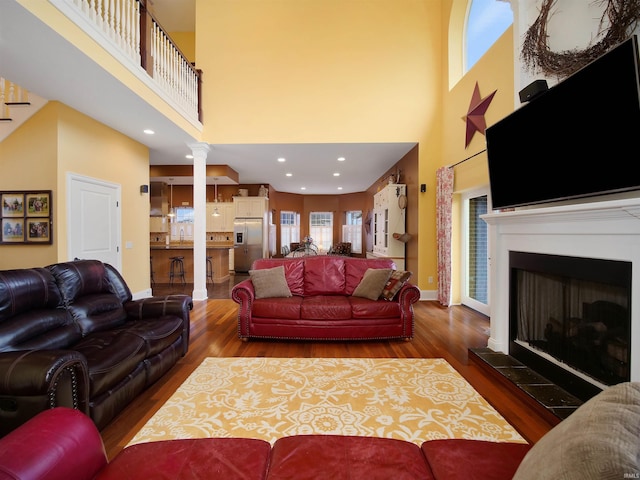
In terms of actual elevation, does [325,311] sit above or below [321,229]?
below

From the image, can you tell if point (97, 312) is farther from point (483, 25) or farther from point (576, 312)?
point (483, 25)

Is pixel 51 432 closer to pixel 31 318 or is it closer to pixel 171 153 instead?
pixel 31 318

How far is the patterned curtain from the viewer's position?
15.9ft

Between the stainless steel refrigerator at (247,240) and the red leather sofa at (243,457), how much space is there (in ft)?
26.5

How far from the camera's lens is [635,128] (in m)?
1.65

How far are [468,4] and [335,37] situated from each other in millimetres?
2309

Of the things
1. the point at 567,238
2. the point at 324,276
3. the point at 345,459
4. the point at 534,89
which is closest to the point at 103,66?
the point at 324,276

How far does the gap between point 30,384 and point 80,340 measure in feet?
3.02

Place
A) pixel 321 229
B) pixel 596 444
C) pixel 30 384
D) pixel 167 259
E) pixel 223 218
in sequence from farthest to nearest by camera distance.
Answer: pixel 321 229
pixel 223 218
pixel 167 259
pixel 30 384
pixel 596 444

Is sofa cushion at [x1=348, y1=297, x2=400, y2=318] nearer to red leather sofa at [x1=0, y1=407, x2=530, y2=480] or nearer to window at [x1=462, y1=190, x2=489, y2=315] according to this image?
window at [x1=462, y1=190, x2=489, y2=315]

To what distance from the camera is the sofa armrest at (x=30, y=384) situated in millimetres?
1420

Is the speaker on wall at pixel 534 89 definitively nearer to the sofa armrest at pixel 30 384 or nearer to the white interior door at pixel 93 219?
the sofa armrest at pixel 30 384

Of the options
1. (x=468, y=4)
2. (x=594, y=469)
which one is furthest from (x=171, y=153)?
(x=594, y=469)

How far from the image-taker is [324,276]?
12.9 feet
